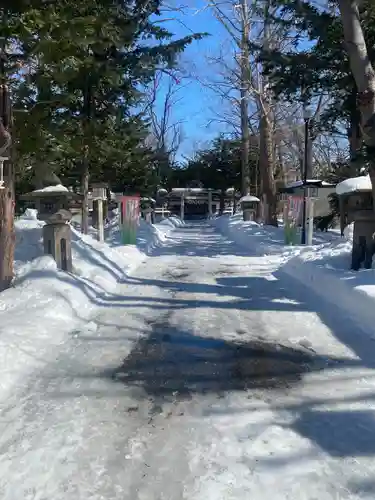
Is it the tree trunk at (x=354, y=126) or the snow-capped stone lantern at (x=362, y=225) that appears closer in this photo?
the snow-capped stone lantern at (x=362, y=225)

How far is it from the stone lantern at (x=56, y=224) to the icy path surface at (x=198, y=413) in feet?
9.27

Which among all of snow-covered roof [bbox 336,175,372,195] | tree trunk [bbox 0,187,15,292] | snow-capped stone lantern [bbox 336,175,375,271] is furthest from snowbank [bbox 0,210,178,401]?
snow-covered roof [bbox 336,175,372,195]

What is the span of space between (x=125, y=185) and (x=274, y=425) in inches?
922

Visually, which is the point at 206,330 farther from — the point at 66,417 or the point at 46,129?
the point at 46,129

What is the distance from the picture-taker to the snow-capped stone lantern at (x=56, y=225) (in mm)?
9500

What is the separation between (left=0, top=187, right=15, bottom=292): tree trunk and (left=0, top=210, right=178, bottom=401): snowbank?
24 cm

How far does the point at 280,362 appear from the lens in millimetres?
5082

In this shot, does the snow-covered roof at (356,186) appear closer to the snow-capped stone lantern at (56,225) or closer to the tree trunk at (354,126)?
the tree trunk at (354,126)

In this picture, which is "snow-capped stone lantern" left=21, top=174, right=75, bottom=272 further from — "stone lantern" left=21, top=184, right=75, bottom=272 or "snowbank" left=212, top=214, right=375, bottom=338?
"snowbank" left=212, top=214, right=375, bottom=338

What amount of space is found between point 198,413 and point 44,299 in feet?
13.1

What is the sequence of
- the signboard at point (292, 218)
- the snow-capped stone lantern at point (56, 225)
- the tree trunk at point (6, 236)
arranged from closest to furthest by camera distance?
the tree trunk at point (6, 236) < the snow-capped stone lantern at point (56, 225) < the signboard at point (292, 218)

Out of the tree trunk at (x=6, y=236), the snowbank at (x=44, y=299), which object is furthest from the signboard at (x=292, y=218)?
the tree trunk at (x=6, y=236)

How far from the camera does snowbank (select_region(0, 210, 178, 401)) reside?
16.6ft

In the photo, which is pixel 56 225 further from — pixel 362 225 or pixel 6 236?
pixel 362 225
